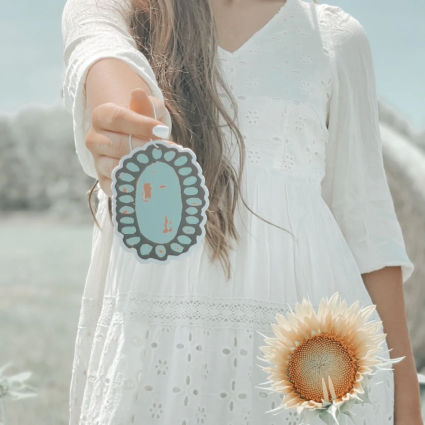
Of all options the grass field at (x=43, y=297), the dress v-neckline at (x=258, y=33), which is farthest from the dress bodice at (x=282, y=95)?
the grass field at (x=43, y=297)

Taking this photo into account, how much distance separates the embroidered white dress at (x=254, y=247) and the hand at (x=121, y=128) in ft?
0.31

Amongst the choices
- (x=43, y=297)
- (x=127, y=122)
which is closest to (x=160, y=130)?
(x=127, y=122)

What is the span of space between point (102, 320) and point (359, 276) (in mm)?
367

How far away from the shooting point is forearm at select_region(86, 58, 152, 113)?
20.4 inches

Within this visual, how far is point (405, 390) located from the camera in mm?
863

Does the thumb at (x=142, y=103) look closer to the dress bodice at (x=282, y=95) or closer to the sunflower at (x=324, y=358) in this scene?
the sunflower at (x=324, y=358)

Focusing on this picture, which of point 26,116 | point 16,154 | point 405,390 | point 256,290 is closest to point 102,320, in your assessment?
point 256,290

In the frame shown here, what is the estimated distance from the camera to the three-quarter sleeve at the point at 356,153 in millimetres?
911

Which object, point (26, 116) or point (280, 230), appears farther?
point (26, 116)

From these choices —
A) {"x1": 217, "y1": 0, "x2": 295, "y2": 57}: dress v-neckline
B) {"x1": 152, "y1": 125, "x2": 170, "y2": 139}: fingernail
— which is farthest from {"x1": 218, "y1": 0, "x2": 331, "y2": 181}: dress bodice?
{"x1": 152, "y1": 125, "x2": 170, "y2": 139}: fingernail

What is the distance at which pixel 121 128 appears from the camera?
46cm

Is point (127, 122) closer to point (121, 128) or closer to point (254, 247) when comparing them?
point (121, 128)

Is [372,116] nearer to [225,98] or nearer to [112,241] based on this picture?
[225,98]

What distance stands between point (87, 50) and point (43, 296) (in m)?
5.36
